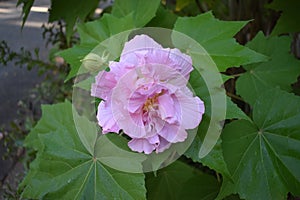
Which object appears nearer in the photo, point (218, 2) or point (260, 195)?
point (260, 195)

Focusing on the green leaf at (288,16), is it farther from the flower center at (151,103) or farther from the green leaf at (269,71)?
the flower center at (151,103)

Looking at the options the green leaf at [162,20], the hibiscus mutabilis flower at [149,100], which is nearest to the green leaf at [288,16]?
the green leaf at [162,20]

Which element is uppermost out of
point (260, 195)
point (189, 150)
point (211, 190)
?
point (189, 150)

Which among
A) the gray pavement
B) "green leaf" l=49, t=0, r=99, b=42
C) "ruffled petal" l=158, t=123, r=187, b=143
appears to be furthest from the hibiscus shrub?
the gray pavement

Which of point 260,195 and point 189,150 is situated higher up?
point 189,150

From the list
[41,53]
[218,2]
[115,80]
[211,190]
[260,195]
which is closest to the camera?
[115,80]

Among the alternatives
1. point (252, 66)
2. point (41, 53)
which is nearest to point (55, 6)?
point (252, 66)

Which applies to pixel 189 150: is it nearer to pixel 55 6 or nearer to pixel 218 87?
pixel 218 87
